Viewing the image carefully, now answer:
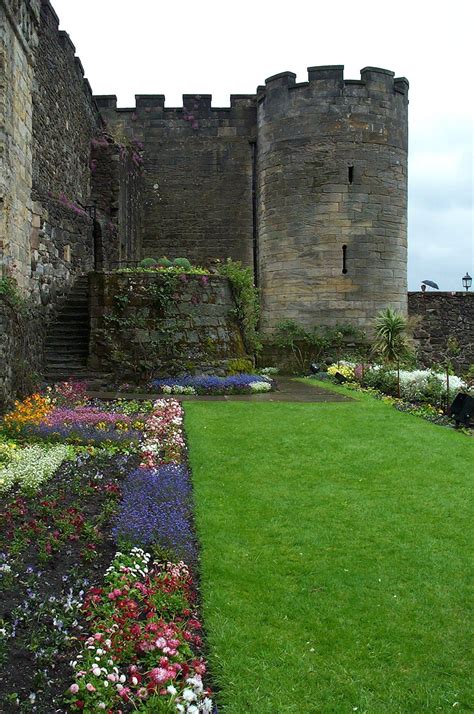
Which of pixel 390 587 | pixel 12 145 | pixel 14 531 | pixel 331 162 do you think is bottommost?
pixel 390 587

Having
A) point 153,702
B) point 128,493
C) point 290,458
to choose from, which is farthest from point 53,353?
point 153,702

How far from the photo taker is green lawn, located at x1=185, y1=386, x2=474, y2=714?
144 inches

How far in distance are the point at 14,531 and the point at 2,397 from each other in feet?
16.2

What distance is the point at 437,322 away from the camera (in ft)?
76.9

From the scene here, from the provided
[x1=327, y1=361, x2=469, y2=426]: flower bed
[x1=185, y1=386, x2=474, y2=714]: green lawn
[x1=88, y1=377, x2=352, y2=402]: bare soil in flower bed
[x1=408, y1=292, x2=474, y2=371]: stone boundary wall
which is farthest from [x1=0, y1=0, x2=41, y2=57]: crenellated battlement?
[x1=408, y1=292, x2=474, y2=371]: stone boundary wall

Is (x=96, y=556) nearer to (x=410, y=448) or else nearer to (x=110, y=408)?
(x=410, y=448)

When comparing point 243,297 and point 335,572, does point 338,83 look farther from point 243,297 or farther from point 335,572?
point 335,572

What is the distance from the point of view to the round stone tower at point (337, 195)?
1998 cm

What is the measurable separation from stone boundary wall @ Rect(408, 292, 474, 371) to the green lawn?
48.2 feet

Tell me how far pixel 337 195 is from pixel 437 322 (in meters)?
6.37

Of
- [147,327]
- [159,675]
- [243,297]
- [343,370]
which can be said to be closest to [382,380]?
[343,370]

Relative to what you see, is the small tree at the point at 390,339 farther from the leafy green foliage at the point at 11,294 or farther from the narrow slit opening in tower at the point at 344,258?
the leafy green foliage at the point at 11,294

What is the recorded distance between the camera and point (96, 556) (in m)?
4.72

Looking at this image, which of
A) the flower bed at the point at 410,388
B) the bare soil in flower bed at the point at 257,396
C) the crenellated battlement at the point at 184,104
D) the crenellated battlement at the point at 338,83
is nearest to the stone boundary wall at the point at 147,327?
the bare soil in flower bed at the point at 257,396
